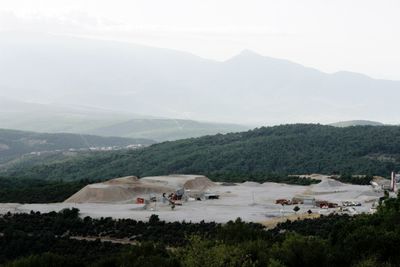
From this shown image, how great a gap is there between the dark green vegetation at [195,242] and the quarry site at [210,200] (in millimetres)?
5559

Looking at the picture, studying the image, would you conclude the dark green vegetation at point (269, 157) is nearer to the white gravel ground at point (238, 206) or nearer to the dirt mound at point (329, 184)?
the white gravel ground at point (238, 206)

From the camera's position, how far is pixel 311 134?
428ft

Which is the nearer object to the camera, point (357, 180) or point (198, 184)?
point (198, 184)

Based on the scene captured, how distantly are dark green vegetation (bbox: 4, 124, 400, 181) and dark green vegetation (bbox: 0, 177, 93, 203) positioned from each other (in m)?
28.2

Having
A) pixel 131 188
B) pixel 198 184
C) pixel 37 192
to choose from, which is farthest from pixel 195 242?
pixel 198 184

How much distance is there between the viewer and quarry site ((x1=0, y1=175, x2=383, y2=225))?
191ft

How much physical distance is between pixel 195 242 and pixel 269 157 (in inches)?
3559

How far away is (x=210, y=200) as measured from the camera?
71.1 metres

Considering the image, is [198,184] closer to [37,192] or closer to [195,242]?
[37,192]

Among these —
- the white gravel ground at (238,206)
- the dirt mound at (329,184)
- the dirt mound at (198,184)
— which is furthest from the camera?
A: the dirt mound at (198,184)

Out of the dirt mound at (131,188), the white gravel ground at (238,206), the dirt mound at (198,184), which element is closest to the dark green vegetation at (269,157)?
the dirt mound at (198,184)

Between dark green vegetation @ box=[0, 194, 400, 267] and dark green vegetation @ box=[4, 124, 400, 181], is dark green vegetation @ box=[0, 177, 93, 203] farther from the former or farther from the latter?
Result: dark green vegetation @ box=[4, 124, 400, 181]

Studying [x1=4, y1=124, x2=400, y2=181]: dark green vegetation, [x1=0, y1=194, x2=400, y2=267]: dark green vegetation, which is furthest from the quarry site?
[x1=4, y1=124, x2=400, y2=181]: dark green vegetation

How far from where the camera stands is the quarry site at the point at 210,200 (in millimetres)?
58319
